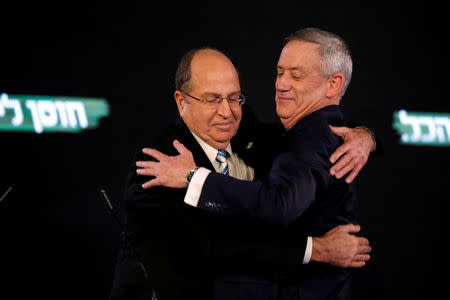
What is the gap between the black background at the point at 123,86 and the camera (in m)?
4.41

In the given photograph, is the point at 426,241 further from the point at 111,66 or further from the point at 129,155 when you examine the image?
the point at 111,66

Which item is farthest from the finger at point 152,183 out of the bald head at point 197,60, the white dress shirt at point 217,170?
the bald head at point 197,60

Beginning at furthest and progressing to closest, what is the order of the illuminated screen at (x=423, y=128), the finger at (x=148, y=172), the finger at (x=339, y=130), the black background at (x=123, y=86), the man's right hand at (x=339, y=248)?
the illuminated screen at (x=423, y=128), the black background at (x=123, y=86), the finger at (x=339, y=130), the man's right hand at (x=339, y=248), the finger at (x=148, y=172)

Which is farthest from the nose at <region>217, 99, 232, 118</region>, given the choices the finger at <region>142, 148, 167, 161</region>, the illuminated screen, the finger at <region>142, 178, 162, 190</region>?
the illuminated screen

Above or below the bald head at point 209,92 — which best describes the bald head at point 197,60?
above

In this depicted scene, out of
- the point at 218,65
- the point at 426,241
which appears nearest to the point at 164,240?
the point at 218,65

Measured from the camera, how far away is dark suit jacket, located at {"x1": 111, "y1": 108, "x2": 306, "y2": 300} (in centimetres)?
238

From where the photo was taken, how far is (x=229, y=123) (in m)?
2.68

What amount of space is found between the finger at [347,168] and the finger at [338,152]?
0.05 meters

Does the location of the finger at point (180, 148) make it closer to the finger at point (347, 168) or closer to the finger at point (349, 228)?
the finger at point (347, 168)

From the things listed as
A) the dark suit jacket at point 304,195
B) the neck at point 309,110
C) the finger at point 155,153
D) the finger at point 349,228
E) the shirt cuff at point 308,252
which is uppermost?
the neck at point 309,110

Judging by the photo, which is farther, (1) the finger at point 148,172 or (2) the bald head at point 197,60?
(2) the bald head at point 197,60

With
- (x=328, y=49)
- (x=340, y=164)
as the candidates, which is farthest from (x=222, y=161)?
(x=328, y=49)

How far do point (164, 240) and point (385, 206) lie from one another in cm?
284
